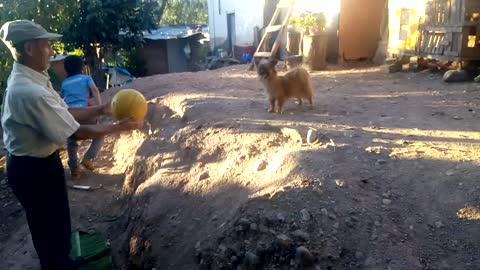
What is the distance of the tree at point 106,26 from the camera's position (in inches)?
506

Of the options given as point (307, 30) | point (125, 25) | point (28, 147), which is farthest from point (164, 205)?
point (125, 25)

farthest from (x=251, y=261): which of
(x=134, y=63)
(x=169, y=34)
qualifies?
(x=169, y=34)

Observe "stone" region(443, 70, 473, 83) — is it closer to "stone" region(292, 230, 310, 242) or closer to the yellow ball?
"stone" region(292, 230, 310, 242)

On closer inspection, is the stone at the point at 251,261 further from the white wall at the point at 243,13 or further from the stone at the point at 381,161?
the white wall at the point at 243,13

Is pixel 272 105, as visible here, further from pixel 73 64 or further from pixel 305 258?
pixel 305 258

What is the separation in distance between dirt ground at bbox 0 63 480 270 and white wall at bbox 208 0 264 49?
12.7 m

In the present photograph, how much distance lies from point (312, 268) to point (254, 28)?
1753cm

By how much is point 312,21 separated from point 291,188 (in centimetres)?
907

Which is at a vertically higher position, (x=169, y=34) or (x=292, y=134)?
(x=169, y=34)

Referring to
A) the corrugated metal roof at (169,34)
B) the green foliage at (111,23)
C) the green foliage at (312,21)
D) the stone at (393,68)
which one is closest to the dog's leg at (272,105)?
the stone at (393,68)

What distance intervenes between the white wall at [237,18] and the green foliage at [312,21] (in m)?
6.92

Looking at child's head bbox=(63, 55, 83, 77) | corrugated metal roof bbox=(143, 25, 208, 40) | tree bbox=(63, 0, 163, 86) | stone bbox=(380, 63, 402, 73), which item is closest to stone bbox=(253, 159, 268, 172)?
child's head bbox=(63, 55, 83, 77)

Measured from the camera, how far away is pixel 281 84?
21.3 ft

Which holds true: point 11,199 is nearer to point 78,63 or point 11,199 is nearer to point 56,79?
point 78,63
